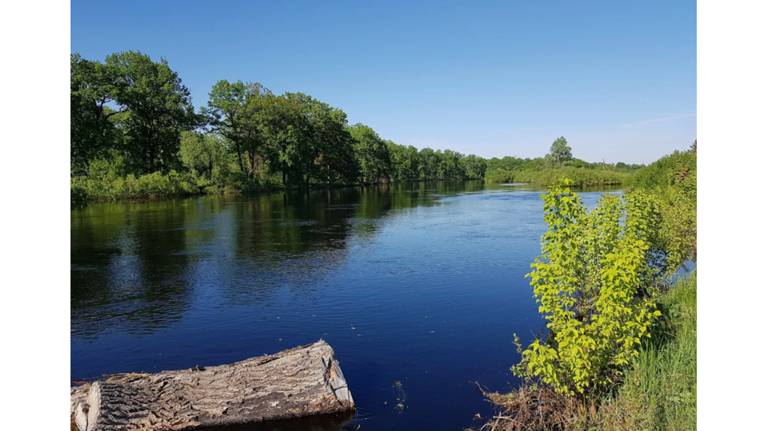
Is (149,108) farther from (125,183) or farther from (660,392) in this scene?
(660,392)

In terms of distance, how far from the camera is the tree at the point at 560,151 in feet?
515

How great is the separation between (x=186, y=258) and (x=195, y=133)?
59079mm

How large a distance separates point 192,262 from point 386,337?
44.7 feet

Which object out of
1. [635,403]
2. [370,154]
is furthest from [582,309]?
[370,154]

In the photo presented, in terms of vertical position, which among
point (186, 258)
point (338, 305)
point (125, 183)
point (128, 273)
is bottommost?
point (338, 305)

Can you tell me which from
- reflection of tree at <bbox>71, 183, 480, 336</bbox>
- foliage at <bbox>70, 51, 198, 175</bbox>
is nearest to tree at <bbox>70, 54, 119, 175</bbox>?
foliage at <bbox>70, 51, 198, 175</bbox>

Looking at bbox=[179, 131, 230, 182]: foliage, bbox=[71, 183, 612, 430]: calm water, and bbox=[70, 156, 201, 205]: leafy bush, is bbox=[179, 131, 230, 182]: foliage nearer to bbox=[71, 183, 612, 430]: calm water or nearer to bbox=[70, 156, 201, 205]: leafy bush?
bbox=[70, 156, 201, 205]: leafy bush

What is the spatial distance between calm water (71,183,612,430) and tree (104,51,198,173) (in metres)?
33.2

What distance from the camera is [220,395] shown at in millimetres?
8961

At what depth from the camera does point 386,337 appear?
13227 millimetres

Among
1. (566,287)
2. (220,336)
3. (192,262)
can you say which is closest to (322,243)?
(192,262)

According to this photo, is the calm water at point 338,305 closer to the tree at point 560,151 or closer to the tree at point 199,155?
the tree at point 199,155

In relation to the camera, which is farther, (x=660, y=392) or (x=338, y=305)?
(x=338, y=305)
